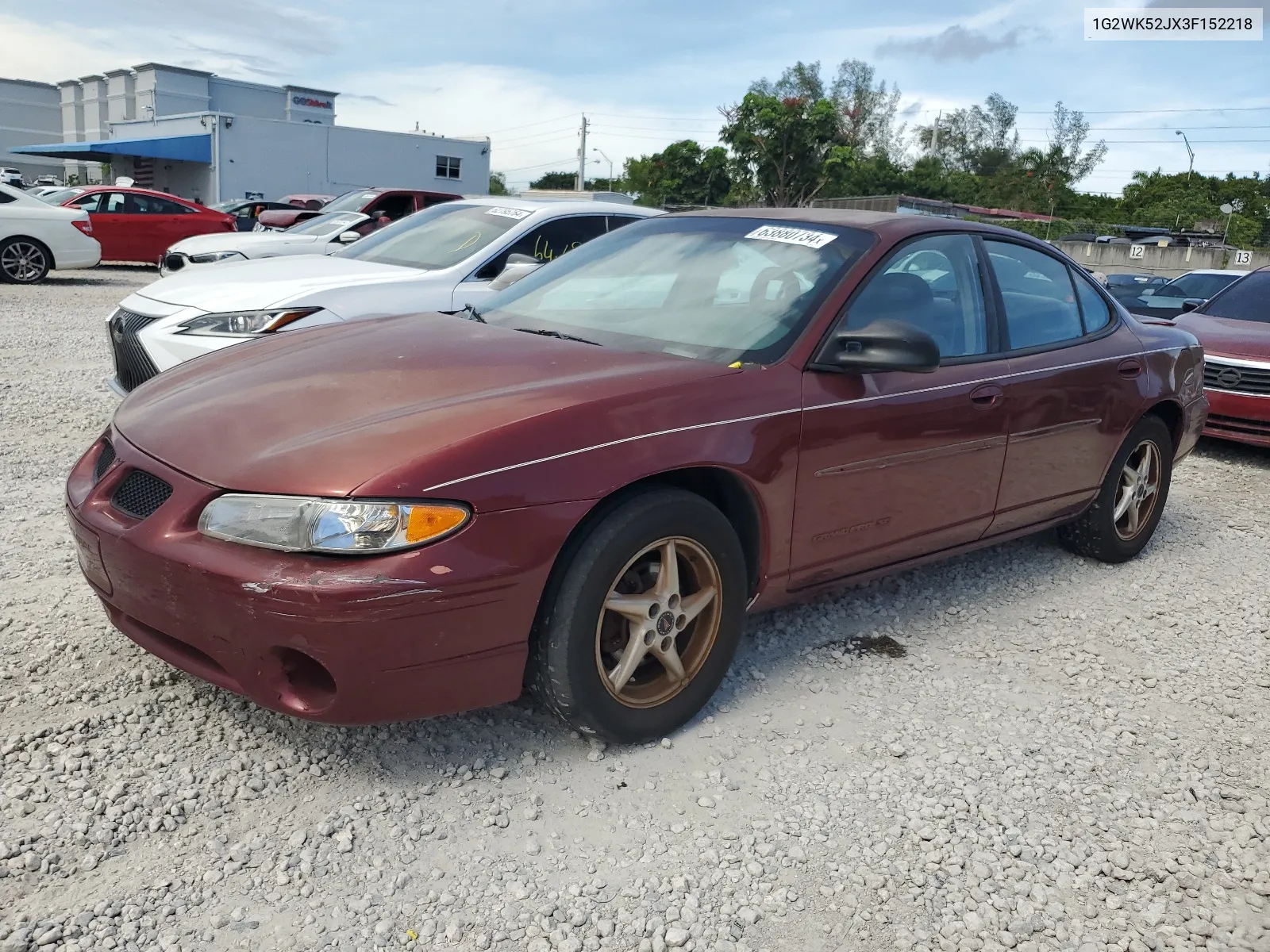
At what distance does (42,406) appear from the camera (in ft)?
21.7

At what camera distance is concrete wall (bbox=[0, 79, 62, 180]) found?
7769 centimetres

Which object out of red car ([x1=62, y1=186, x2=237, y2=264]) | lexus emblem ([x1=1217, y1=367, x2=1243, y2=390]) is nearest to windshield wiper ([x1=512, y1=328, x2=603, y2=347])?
lexus emblem ([x1=1217, y1=367, x2=1243, y2=390])

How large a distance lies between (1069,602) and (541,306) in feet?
8.33

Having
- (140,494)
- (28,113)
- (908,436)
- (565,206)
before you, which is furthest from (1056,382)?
(28,113)

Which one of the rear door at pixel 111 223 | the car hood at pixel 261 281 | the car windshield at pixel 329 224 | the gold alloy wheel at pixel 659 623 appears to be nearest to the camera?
the gold alloy wheel at pixel 659 623

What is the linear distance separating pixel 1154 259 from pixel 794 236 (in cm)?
2925

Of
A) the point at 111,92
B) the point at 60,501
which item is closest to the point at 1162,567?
the point at 60,501

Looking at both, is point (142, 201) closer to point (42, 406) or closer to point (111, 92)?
point (42, 406)

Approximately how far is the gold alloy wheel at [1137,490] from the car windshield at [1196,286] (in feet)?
28.0

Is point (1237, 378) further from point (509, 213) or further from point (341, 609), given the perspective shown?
point (341, 609)

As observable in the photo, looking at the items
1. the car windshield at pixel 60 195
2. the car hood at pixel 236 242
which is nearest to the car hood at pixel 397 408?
the car hood at pixel 236 242

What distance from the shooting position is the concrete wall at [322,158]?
42.2 metres

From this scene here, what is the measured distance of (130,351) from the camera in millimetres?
5645

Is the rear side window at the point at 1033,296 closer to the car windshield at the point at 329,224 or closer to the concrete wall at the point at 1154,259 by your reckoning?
the car windshield at the point at 329,224
